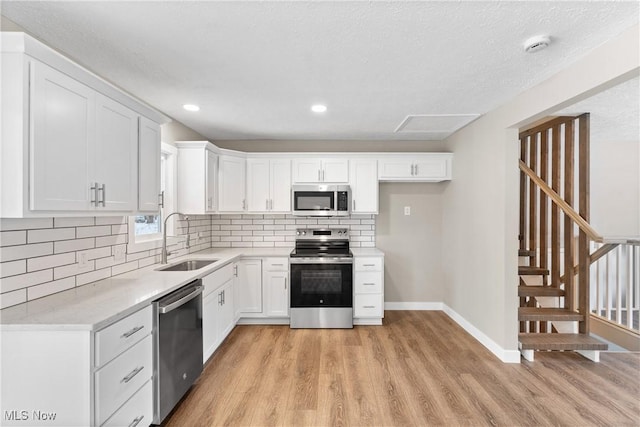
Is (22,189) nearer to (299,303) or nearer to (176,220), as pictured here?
(176,220)

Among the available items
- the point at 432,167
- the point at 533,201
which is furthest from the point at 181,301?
the point at 533,201

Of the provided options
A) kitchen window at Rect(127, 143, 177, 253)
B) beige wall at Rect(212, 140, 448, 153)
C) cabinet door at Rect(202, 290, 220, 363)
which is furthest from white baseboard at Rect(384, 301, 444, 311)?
kitchen window at Rect(127, 143, 177, 253)

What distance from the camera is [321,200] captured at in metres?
4.14

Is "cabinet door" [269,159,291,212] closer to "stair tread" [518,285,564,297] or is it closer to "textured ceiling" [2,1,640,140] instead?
"textured ceiling" [2,1,640,140]

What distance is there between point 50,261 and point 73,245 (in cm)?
20

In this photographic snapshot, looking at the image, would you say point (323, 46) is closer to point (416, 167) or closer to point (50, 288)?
point (50, 288)

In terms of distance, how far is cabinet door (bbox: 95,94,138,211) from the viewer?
6.27 ft

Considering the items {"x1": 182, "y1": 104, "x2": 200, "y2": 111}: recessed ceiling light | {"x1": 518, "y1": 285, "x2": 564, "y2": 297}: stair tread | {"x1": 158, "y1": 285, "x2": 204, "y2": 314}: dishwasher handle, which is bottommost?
{"x1": 518, "y1": 285, "x2": 564, "y2": 297}: stair tread

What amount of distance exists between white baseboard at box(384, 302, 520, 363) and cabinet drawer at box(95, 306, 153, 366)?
3.06m

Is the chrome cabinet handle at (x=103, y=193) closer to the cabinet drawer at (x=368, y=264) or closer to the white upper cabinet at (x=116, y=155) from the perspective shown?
the white upper cabinet at (x=116, y=155)

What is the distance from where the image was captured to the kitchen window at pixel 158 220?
9.18ft

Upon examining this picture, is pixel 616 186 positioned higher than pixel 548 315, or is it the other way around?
pixel 616 186

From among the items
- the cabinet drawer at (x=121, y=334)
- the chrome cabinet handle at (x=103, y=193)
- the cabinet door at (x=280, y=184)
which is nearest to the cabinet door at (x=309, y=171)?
the cabinet door at (x=280, y=184)

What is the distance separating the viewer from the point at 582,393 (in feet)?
8.19
